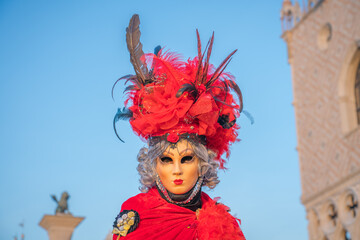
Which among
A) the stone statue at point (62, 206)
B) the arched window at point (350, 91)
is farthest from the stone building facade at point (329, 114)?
the stone statue at point (62, 206)

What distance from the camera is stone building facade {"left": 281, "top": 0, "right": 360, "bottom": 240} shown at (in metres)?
10.8

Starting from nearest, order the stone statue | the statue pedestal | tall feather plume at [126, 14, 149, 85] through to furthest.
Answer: tall feather plume at [126, 14, 149, 85] < the statue pedestal < the stone statue

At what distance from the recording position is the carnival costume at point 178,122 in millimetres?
2061

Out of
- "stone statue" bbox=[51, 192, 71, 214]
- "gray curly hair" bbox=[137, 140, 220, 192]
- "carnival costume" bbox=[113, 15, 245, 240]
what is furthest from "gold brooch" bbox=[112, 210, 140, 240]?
"stone statue" bbox=[51, 192, 71, 214]

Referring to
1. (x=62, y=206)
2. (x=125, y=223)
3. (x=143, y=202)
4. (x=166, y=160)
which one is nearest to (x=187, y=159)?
(x=166, y=160)

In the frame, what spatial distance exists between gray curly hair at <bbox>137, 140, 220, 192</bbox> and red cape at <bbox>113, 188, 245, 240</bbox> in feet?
0.31

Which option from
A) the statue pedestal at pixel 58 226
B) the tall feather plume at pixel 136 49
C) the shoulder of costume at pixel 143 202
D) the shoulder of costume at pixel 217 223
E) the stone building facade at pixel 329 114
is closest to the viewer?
the shoulder of costume at pixel 217 223

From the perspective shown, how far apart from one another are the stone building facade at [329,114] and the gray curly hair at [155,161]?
28.7 ft

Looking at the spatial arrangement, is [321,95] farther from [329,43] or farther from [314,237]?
[314,237]

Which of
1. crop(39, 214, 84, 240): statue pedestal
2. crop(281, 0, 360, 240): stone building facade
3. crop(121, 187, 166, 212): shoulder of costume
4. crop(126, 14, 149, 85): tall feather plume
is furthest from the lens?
crop(281, 0, 360, 240): stone building facade

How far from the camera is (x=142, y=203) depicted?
215 cm

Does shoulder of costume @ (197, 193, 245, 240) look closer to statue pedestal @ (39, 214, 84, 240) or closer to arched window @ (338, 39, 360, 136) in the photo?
statue pedestal @ (39, 214, 84, 240)

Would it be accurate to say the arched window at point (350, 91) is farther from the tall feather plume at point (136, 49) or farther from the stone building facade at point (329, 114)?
the tall feather plume at point (136, 49)

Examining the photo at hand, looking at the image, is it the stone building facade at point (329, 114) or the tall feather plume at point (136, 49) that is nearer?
the tall feather plume at point (136, 49)
